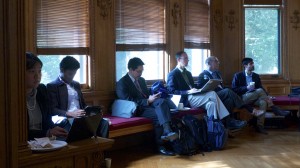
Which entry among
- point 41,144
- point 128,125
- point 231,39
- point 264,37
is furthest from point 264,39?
point 41,144

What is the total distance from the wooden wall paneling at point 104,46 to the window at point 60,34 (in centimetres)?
13

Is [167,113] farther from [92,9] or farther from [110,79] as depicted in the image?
[92,9]

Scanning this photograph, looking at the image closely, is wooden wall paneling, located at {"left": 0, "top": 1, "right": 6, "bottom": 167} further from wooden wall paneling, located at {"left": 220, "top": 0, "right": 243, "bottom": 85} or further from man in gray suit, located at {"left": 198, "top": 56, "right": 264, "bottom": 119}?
wooden wall paneling, located at {"left": 220, "top": 0, "right": 243, "bottom": 85}

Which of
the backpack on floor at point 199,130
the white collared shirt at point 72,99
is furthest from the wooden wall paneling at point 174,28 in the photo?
the white collared shirt at point 72,99

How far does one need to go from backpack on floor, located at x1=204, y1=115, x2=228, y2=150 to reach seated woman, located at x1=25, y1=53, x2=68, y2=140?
2822 mm

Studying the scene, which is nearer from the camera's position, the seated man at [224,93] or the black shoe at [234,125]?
the black shoe at [234,125]

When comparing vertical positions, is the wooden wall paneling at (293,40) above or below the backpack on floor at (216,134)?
above

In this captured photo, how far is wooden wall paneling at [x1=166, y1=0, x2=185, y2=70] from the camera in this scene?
258 inches

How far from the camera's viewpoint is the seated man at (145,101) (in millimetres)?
5184

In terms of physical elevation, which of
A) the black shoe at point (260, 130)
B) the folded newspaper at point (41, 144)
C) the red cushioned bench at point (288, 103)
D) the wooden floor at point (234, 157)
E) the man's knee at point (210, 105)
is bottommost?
the wooden floor at point (234, 157)

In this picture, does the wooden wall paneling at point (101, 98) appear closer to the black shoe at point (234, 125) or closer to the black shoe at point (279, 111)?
the black shoe at point (234, 125)

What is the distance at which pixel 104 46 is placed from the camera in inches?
220

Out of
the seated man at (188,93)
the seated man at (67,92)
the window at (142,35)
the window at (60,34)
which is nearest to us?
the seated man at (67,92)

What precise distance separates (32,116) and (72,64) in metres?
1.43
